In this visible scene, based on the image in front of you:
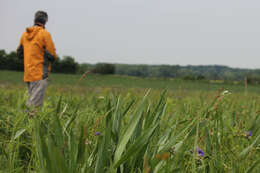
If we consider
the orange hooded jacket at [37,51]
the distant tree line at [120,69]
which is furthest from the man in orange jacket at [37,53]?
the distant tree line at [120,69]

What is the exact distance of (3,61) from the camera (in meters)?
57.3

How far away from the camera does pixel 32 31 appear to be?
4469 millimetres

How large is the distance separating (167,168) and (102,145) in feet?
0.90

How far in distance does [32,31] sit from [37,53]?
1.64 ft

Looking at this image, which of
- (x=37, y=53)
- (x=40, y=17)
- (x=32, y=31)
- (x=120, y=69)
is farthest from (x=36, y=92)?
(x=120, y=69)

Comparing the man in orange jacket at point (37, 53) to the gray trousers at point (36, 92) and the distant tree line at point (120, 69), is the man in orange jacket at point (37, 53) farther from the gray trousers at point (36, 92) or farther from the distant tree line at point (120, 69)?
the distant tree line at point (120, 69)

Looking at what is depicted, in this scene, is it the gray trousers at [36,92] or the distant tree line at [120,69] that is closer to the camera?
the gray trousers at [36,92]

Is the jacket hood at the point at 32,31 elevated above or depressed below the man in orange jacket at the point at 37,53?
above

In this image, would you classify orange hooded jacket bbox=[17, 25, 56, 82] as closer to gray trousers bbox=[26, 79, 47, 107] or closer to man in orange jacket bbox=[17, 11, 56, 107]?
man in orange jacket bbox=[17, 11, 56, 107]

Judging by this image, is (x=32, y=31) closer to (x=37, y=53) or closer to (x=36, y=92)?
(x=37, y=53)

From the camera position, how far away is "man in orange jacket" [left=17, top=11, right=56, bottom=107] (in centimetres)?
434

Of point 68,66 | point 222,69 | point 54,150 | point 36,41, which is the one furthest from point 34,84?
point 222,69

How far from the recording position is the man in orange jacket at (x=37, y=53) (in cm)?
434

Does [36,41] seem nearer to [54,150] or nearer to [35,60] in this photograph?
[35,60]
